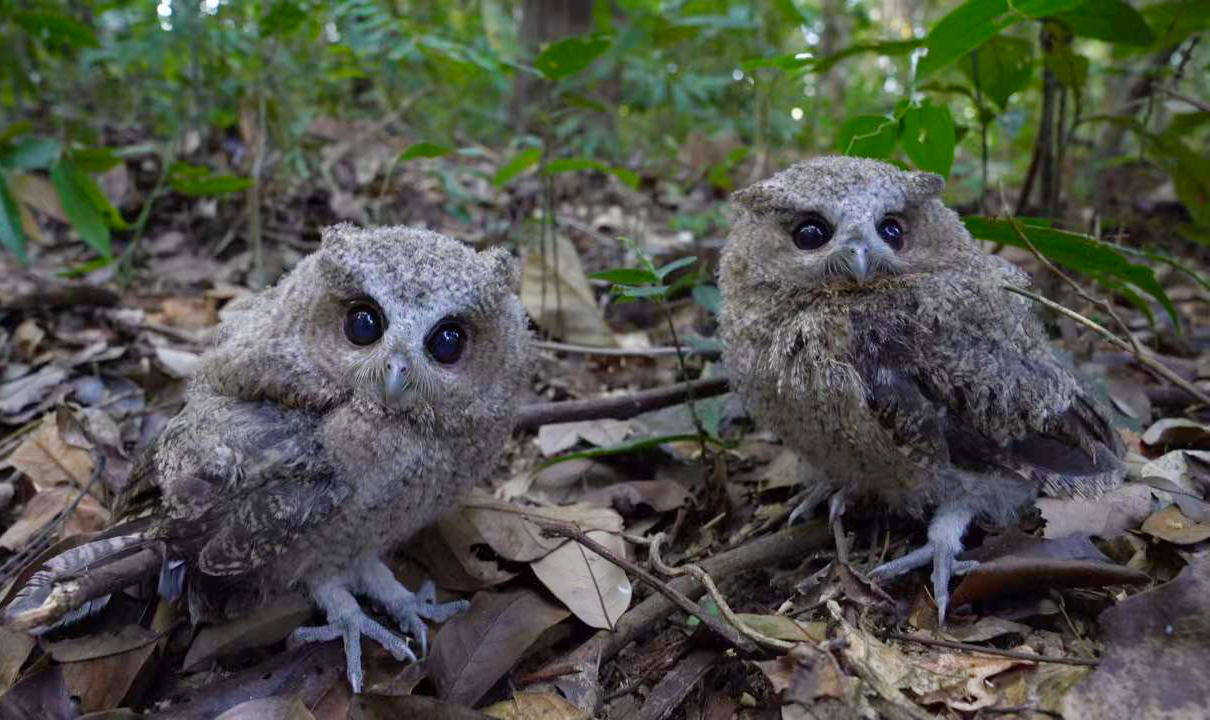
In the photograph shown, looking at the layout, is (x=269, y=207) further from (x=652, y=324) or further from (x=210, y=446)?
(x=210, y=446)

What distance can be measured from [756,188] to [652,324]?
5.37 feet

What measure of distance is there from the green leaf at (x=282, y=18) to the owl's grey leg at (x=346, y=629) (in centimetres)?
285

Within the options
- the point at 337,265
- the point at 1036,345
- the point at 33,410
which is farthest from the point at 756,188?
the point at 33,410

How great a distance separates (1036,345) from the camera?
2578 millimetres

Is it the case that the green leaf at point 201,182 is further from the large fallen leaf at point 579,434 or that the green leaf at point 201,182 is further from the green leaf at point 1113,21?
the green leaf at point 1113,21

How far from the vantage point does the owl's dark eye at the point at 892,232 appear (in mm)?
2689

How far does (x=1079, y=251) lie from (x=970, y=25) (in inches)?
31.8

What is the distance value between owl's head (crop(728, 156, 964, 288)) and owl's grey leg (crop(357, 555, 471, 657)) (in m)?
1.46

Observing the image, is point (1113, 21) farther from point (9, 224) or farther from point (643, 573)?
point (9, 224)

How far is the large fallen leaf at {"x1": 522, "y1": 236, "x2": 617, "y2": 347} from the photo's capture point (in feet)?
13.0

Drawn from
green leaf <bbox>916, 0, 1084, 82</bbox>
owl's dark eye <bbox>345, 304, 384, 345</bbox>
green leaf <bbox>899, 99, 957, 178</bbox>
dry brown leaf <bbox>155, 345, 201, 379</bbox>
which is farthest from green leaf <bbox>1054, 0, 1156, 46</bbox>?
dry brown leaf <bbox>155, 345, 201, 379</bbox>

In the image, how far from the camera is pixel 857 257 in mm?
2502

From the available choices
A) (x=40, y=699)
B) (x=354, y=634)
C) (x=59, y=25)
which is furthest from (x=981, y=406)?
(x=59, y=25)

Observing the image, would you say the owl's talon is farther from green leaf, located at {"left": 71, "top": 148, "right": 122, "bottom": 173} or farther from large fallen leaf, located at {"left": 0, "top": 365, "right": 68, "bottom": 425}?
green leaf, located at {"left": 71, "top": 148, "right": 122, "bottom": 173}
